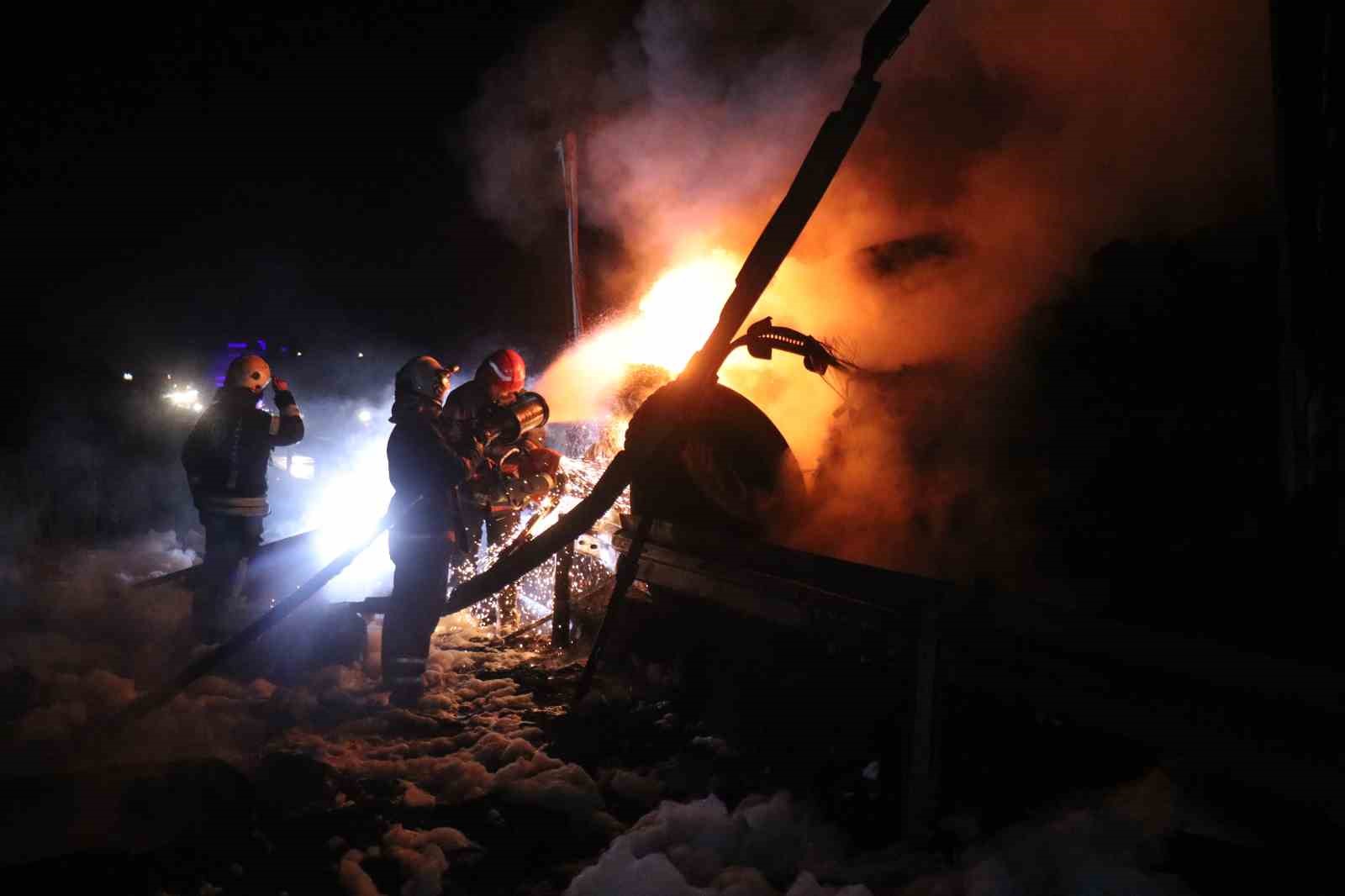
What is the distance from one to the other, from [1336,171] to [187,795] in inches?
197

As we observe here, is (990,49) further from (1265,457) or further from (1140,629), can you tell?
(1140,629)

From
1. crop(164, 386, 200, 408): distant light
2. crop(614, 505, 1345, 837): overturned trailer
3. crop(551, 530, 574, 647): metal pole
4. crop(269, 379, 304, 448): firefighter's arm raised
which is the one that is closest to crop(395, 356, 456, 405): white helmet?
crop(269, 379, 304, 448): firefighter's arm raised

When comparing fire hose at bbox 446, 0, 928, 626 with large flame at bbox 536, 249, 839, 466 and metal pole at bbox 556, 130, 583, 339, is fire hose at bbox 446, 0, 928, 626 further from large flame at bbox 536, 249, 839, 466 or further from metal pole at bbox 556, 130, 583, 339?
metal pole at bbox 556, 130, 583, 339

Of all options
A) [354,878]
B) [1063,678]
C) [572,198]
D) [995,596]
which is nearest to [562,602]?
[354,878]

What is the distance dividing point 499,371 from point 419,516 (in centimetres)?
165

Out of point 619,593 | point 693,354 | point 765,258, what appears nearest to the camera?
point 765,258

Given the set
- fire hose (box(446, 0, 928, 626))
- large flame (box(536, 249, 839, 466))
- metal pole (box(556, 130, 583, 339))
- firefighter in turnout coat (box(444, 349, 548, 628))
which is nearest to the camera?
fire hose (box(446, 0, 928, 626))

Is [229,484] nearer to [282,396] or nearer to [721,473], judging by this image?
[282,396]

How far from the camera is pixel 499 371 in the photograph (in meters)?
6.26

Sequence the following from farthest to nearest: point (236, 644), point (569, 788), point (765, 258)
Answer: point (236, 644)
point (765, 258)
point (569, 788)

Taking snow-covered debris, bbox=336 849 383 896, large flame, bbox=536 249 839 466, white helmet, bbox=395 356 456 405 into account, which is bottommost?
snow-covered debris, bbox=336 849 383 896

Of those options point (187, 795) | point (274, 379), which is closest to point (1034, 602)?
point (187, 795)

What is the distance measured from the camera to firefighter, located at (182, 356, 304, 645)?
228 inches

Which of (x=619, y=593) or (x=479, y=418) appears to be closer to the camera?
(x=619, y=593)
